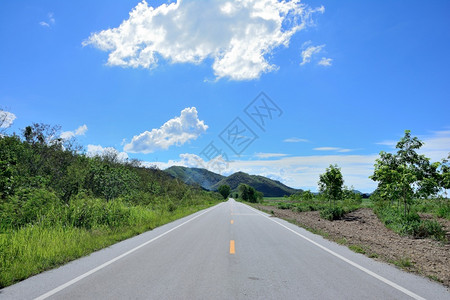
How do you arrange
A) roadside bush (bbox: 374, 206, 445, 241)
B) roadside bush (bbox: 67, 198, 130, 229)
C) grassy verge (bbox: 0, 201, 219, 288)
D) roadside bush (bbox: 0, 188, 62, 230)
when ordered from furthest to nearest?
1. roadside bush (bbox: 67, 198, 130, 229)
2. roadside bush (bbox: 374, 206, 445, 241)
3. roadside bush (bbox: 0, 188, 62, 230)
4. grassy verge (bbox: 0, 201, 219, 288)

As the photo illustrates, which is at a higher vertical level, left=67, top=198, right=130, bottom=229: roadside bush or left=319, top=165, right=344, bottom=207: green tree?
left=319, top=165, right=344, bottom=207: green tree

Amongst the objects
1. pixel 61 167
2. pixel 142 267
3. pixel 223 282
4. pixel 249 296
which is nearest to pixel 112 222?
pixel 61 167

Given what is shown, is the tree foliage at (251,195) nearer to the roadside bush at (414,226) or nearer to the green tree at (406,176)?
the green tree at (406,176)

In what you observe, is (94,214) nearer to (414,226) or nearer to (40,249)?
(40,249)

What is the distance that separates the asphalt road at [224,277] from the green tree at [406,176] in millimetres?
8448

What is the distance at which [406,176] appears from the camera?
14.3 m

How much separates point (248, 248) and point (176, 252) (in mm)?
2268

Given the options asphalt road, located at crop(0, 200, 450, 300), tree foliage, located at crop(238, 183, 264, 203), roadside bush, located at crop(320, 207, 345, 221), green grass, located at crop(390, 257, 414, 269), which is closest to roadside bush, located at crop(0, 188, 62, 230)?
asphalt road, located at crop(0, 200, 450, 300)

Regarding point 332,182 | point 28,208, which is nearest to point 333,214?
point 332,182

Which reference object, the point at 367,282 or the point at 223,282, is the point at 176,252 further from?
the point at 367,282

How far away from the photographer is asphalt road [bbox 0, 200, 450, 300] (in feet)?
14.7

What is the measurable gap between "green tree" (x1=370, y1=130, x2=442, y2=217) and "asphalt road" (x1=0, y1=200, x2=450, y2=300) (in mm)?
8448

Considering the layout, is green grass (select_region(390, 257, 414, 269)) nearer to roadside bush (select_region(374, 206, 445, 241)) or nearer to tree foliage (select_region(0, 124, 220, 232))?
roadside bush (select_region(374, 206, 445, 241))

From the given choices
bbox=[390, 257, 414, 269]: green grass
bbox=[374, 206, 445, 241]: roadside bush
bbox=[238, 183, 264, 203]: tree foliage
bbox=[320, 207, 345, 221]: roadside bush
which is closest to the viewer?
bbox=[390, 257, 414, 269]: green grass
